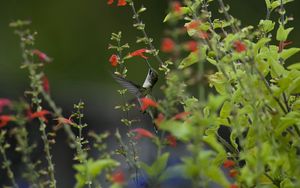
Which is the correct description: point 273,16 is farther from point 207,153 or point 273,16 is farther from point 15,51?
point 207,153

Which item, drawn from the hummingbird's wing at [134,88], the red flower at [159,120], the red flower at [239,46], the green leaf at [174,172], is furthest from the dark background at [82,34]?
the green leaf at [174,172]

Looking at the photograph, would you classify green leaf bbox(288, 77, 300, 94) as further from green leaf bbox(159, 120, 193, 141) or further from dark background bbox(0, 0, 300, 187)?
dark background bbox(0, 0, 300, 187)

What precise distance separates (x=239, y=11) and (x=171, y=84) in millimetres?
5790

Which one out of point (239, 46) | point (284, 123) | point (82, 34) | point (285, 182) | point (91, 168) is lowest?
point (82, 34)

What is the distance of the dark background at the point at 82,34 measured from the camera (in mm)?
6879

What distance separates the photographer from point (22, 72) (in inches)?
267

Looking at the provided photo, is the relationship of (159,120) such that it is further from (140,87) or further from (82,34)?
(82,34)

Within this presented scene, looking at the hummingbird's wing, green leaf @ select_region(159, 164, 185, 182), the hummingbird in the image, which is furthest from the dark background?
green leaf @ select_region(159, 164, 185, 182)

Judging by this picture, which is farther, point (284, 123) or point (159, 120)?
point (284, 123)

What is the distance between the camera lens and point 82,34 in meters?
7.20

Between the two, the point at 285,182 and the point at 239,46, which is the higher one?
the point at 239,46

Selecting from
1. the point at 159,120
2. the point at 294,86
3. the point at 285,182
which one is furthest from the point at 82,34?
the point at 159,120

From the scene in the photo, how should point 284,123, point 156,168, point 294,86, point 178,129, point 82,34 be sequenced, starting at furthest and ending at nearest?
point 82,34
point 294,86
point 284,123
point 156,168
point 178,129

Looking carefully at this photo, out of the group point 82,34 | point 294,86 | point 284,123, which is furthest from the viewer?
point 82,34
